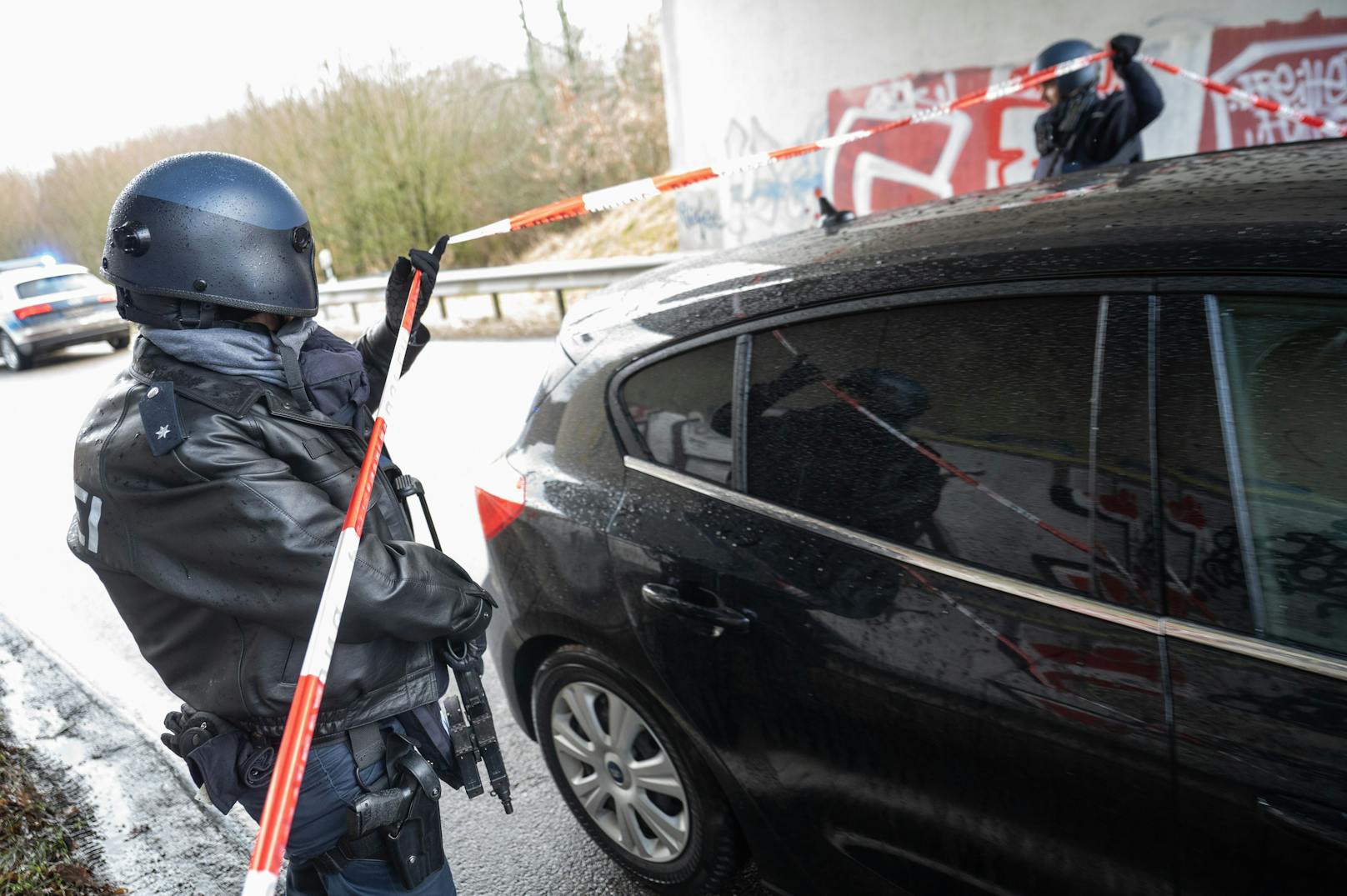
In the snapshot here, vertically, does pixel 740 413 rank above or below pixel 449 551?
above

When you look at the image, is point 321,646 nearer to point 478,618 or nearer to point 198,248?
point 478,618

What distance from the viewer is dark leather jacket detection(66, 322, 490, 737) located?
1586 millimetres

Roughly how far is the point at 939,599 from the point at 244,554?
45.7 inches

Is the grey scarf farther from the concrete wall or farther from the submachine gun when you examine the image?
the concrete wall

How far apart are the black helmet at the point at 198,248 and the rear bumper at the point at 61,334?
14490mm

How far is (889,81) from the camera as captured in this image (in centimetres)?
954

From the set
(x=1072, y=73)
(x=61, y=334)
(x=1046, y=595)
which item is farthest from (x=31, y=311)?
(x=1046, y=595)

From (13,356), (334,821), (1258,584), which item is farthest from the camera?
(13,356)

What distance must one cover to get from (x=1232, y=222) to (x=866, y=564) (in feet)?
2.67

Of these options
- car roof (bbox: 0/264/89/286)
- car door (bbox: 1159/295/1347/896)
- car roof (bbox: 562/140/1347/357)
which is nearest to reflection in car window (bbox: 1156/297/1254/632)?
car door (bbox: 1159/295/1347/896)

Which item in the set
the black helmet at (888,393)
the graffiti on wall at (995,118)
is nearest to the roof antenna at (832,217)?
the black helmet at (888,393)

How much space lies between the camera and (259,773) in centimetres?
178

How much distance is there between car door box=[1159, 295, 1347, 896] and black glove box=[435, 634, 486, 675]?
1233mm

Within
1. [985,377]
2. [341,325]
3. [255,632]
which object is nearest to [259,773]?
[255,632]
